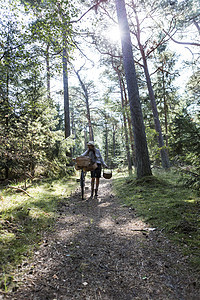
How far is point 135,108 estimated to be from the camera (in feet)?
23.6

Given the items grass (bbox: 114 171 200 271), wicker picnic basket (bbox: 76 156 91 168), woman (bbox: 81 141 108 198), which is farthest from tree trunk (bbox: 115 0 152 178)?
wicker picnic basket (bbox: 76 156 91 168)

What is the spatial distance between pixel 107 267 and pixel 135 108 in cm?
612

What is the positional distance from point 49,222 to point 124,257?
2.05 metres

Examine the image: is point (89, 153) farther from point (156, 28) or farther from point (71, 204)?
point (156, 28)

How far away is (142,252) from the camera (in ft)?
8.57

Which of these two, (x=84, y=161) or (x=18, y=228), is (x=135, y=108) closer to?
(x=84, y=161)

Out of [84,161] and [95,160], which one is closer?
[84,161]

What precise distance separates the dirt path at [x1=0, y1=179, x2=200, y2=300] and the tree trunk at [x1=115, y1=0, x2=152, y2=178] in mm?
3490

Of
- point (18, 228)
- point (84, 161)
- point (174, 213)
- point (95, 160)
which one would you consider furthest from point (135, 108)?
point (18, 228)

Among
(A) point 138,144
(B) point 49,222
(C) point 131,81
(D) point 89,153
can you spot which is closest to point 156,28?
(C) point 131,81

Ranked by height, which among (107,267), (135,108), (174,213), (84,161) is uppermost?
(135,108)

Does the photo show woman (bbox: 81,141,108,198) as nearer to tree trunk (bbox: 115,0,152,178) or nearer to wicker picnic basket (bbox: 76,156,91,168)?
wicker picnic basket (bbox: 76,156,91,168)

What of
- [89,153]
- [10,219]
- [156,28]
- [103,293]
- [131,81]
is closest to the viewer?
[103,293]

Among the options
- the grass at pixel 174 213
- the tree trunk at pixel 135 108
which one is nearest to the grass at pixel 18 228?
the grass at pixel 174 213
